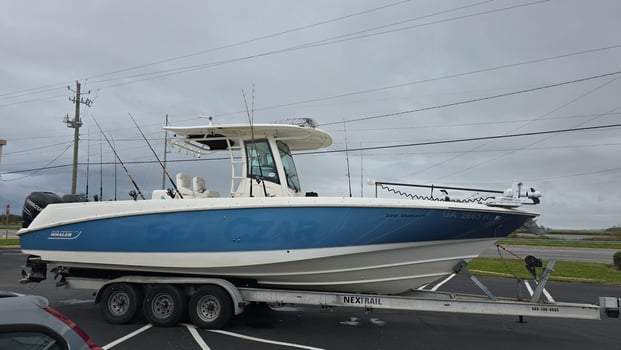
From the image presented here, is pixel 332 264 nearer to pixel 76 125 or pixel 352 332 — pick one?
pixel 352 332

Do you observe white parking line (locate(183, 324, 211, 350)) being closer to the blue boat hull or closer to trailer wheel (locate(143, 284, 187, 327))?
trailer wheel (locate(143, 284, 187, 327))

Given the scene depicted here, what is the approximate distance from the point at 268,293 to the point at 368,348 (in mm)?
1647

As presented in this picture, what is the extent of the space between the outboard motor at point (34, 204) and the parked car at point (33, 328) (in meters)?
6.28

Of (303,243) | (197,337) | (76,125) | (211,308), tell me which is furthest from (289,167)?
(76,125)

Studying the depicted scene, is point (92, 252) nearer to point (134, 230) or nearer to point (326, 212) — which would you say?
point (134, 230)

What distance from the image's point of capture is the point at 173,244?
636 centimetres

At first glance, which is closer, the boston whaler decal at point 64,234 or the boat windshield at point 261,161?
the boston whaler decal at point 64,234

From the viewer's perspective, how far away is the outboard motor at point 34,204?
24.5 ft

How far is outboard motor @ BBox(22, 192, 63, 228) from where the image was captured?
7.45 meters

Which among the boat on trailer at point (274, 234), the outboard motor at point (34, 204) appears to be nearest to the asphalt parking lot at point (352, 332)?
the boat on trailer at point (274, 234)

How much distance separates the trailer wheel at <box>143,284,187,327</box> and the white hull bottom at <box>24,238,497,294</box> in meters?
0.29

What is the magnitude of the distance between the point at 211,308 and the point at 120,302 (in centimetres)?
158

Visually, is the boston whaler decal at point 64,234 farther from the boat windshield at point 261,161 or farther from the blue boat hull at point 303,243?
the boat windshield at point 261,161

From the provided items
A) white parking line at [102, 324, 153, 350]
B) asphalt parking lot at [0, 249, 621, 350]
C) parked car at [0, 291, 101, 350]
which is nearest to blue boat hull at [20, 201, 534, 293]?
asphalt parking lot at [0, 249, 621, 350]
